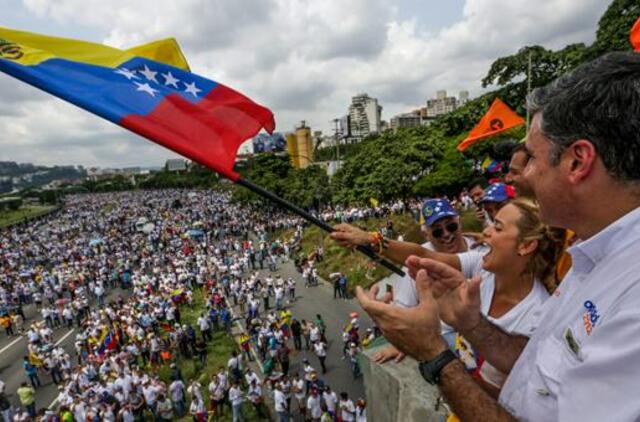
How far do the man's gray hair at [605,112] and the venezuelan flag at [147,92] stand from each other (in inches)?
113

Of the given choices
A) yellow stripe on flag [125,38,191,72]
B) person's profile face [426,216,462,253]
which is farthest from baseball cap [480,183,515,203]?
yellow stripe on flag [125,38,191,72]

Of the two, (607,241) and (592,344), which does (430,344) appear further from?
(607,241)

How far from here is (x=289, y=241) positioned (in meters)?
33.1

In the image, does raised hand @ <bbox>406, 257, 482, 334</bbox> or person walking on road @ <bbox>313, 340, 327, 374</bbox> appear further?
person walking on road @ <bbox>313, 340, 327, 374</bbox>

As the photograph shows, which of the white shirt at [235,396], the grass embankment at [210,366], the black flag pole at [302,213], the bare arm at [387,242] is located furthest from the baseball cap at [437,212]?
the grass embankment at [210,366]

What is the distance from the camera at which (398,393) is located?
3367 mm

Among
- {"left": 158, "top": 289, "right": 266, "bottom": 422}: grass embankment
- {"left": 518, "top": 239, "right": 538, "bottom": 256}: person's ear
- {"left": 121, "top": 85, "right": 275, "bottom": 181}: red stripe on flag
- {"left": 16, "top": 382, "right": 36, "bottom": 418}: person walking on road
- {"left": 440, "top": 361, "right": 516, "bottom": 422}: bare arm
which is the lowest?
{"left": 158, "top": 289, "right": 266, "bottom": 422}: grass embankment

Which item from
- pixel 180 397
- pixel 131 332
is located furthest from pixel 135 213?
pixel 180 397

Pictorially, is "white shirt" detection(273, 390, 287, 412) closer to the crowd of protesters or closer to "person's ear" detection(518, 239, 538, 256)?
the crowd of protesters

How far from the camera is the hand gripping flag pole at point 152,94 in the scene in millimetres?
3922

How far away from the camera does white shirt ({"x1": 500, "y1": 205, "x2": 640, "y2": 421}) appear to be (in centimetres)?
116

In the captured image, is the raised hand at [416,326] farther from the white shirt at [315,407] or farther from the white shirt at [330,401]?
the white shirt at [315,407]

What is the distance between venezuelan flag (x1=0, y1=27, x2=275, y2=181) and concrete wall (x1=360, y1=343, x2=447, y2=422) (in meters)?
2.19

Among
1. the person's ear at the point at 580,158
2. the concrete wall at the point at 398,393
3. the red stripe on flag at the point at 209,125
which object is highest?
the red stripe on flag at the point at 209,125
